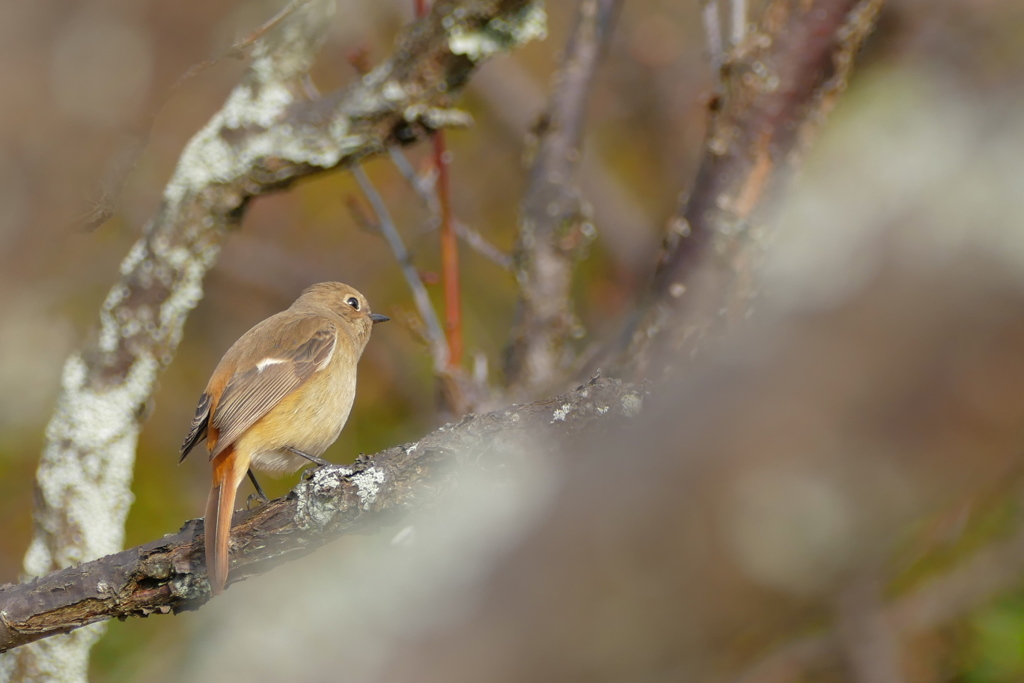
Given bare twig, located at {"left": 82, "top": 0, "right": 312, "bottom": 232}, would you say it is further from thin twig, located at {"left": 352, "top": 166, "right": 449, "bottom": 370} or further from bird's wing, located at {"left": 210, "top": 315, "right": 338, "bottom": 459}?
thin twig, located at {"left": 352, "top": 166, "right": 449, "bottom": 370}

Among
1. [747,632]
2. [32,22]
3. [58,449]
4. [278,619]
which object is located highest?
[32,22]

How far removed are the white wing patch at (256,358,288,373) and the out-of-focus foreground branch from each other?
13.2 inches

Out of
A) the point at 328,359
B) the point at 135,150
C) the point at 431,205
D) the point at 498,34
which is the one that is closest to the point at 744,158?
the point at 498,34

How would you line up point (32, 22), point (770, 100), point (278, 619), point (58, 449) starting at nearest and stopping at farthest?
point (278, 619) → point (58, 449) → point (770, 100) → point (32, 22)

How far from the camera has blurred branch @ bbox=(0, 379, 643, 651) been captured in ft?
7.70

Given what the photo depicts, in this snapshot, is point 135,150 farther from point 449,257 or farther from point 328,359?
point 449,257

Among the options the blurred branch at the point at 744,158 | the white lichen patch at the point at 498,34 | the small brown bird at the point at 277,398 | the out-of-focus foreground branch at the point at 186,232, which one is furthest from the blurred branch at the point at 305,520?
the white lichen patch at the point at 498,34

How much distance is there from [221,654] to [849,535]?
153 cm

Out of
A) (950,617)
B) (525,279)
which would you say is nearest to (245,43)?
(525,279)

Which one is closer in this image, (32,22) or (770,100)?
(770,100)

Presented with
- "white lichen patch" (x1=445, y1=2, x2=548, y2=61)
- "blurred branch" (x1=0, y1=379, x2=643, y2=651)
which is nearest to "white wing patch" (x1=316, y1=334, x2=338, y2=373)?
"blurred branch" (x1=0, y1=379, x2=643, y2=651)

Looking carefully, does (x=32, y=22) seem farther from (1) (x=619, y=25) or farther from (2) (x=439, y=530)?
(2) (x=439, y=530)

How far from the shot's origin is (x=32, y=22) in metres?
7.33

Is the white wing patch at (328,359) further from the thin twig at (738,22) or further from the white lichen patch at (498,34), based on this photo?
the thin twig at (738,22)
